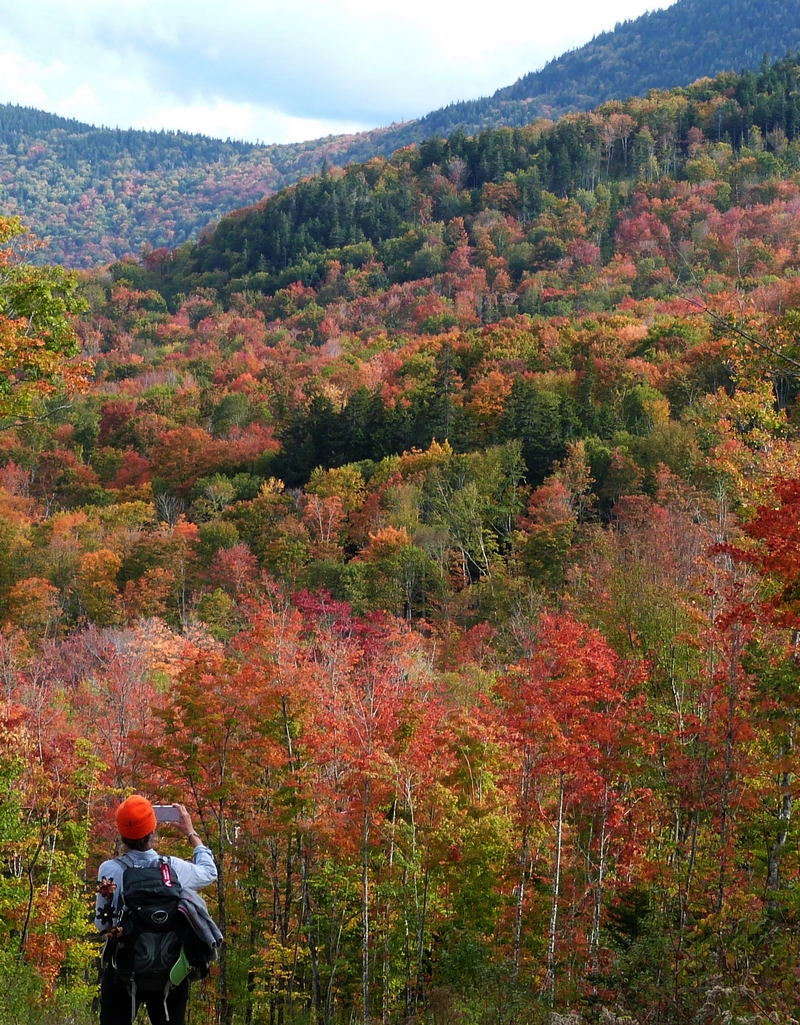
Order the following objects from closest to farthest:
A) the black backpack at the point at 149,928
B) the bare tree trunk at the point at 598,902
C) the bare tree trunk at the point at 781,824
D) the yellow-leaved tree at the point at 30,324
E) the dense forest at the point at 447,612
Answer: the black backpack at the point at 149,928, the bare tree trunk at the point at 781,824, the yellow-leaved tree at the point at 30,324, the dense forest at the point at 447,612, the bare tree trunk at the point at 598,902

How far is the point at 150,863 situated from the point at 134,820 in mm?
253

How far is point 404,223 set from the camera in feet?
438

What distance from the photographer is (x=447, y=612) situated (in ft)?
144

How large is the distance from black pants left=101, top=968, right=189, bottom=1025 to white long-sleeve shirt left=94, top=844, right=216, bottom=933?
375 mm

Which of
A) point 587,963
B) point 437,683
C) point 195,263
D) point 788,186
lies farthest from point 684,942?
point 195,263

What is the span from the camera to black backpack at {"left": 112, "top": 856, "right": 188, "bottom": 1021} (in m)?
4.83

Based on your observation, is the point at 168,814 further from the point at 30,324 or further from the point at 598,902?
the point at 598,902

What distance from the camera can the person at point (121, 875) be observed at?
4.85 metres

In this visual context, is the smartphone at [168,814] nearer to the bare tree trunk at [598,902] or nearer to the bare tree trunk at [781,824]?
the bare tree trunk at [781,824]

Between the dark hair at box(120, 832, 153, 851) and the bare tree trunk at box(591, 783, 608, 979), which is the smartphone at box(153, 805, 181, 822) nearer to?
the dark hair at box(120, 832, 153, 851)

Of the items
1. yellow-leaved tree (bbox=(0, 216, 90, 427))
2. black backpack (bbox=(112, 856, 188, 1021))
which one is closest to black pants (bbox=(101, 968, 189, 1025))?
black backpack (bbox=(112, 856, 188, 1021))

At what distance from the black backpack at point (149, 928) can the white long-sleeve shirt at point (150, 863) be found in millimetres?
29

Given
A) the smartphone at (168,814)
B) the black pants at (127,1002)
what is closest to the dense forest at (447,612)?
the black pants at (127,1002)

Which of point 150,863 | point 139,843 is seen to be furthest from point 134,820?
point 150,863
